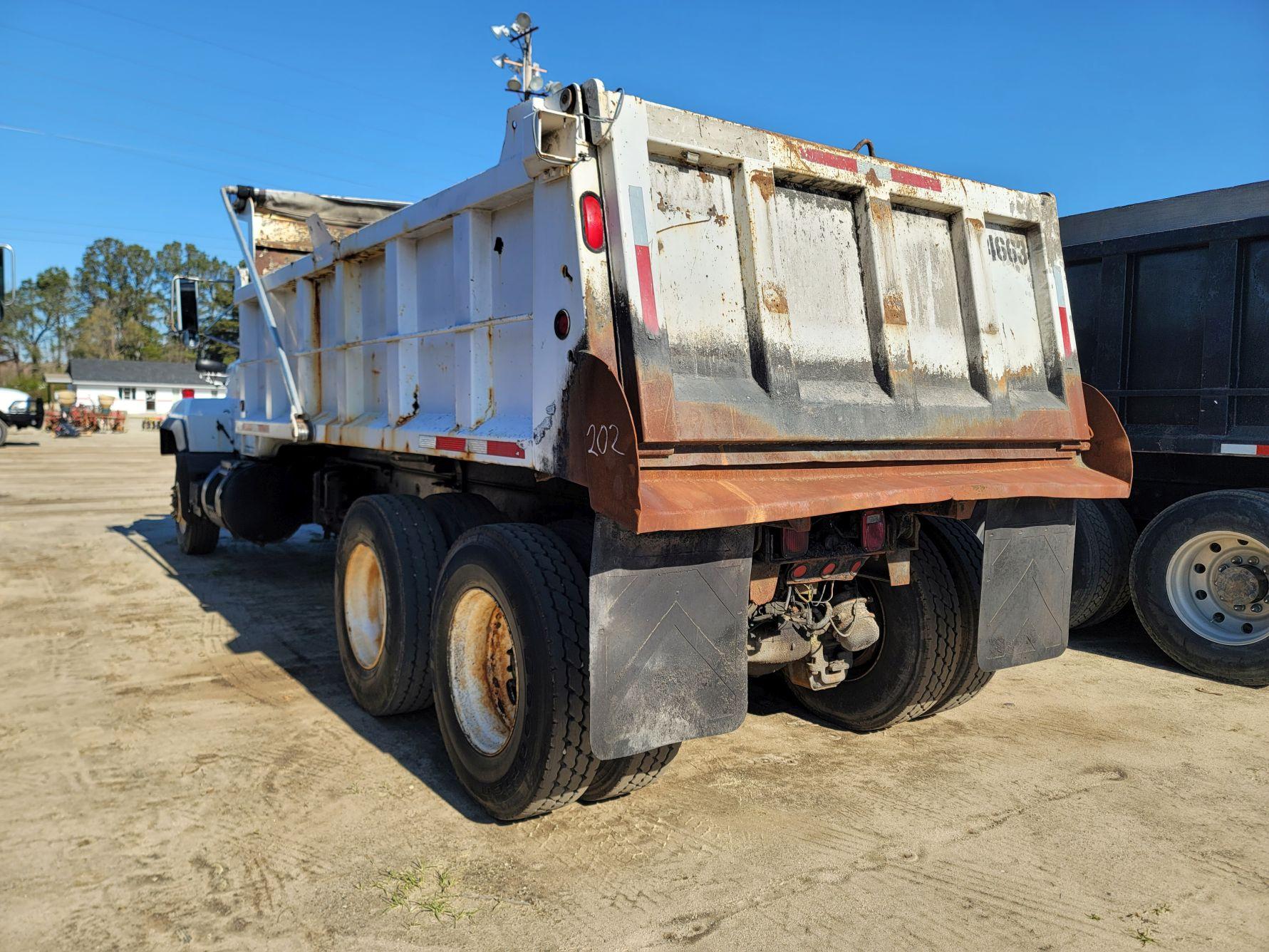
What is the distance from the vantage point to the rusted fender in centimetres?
435

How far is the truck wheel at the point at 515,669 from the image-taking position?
10.5 ft

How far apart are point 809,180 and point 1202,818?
9.62 feet

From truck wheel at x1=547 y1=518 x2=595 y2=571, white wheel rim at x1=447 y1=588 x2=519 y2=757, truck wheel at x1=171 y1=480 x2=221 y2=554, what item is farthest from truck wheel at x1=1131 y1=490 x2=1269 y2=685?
truck wheel at x1=171 y1=480 x2=221 y2=554

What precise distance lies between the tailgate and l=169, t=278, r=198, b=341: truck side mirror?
21.7ft

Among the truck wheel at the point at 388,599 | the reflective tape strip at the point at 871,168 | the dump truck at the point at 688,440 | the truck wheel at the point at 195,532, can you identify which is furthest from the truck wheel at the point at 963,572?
the truck wheel at the point at 195,532

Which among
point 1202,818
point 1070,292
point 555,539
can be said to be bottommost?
point 1202,818

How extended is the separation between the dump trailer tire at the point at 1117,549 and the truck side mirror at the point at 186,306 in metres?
7.69

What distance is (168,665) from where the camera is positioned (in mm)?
5613

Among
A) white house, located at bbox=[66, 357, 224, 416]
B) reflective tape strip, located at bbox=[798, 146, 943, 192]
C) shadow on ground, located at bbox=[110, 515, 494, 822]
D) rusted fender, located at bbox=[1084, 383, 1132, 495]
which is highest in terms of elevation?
white house, located at bbox=[66, 357, 224, 416]

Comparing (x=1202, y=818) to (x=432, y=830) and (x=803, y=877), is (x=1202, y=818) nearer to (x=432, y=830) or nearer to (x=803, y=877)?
(x=803, y=877)

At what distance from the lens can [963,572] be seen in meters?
4.41

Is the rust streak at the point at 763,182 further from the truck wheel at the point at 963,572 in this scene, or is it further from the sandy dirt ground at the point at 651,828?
the sandy dirt ground at the point at 651,828

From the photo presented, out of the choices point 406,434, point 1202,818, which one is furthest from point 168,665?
point 1202,818

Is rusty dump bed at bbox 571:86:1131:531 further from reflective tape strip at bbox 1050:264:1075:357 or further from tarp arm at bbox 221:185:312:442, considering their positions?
tarp arm at bbox 221:185:312:442
